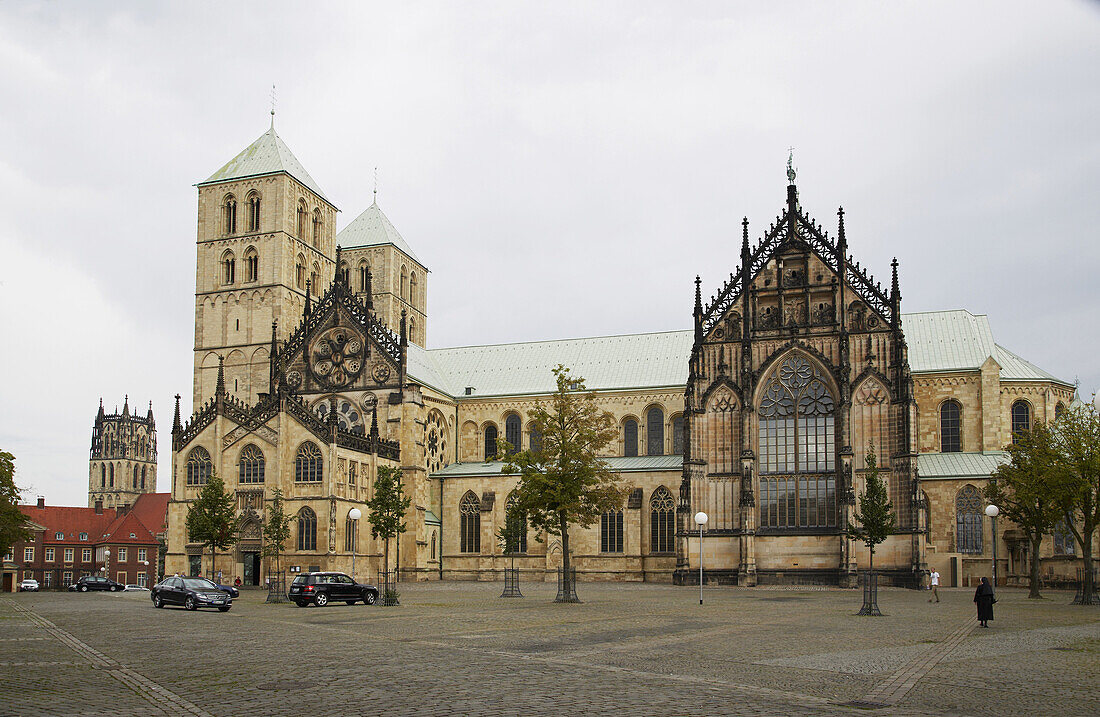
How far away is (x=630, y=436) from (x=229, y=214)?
39253 millimetres

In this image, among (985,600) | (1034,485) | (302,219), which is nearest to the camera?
(985,600)

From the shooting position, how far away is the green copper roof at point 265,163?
87000mm

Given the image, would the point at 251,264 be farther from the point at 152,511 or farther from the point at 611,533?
the point at 152,511

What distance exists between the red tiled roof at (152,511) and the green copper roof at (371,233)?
48.9m

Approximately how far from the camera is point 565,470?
47.1m

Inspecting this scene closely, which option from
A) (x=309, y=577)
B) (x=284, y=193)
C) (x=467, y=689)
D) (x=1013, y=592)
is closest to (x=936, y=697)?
(x=467, y=689)

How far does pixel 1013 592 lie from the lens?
54094 millimetres

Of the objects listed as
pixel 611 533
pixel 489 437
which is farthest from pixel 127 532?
pixel 611 533

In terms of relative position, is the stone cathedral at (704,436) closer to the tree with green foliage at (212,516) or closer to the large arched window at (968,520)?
Result: the large arched window at (968,520)

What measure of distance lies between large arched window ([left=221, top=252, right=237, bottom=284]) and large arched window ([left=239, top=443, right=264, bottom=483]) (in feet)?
81.7

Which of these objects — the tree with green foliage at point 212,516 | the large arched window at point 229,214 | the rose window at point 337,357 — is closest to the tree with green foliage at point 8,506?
the tree with green foliage at point 212,516

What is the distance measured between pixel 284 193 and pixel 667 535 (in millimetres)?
42304

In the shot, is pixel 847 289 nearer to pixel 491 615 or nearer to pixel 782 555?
pixel 782 555

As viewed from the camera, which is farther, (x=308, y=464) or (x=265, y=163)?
(x=265, y=163)
